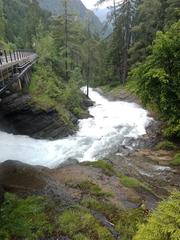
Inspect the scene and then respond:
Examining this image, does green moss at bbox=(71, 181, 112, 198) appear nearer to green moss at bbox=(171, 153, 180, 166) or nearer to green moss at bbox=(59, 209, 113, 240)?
green moss at bbox=(59, 209, 113, 240)

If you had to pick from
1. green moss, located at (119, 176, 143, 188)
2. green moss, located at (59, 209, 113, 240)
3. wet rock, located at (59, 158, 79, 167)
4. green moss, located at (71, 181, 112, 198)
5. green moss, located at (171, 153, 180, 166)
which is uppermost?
green moss, located at (59, 209, 113, 240)

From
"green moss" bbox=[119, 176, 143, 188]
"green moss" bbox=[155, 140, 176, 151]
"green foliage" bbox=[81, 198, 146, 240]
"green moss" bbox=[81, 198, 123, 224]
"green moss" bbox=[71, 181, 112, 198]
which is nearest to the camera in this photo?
"green foliage" bbox=[81, 198, 146, 240]

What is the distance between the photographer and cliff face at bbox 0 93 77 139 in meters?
24.1

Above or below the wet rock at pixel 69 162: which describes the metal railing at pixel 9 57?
above

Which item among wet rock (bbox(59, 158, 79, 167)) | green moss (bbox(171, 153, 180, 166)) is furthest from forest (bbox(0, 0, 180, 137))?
wet rock (bbox(59, 158, 79, 167))

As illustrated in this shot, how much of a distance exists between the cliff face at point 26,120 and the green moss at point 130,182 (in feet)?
32.8

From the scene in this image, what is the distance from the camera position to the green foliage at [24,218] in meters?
10.0

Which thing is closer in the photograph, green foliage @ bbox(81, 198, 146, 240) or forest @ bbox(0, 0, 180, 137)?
green foliage @ bbox(81, 198, 146, 240)

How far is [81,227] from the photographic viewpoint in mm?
10398

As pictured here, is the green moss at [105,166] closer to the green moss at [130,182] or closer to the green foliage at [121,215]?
the green moss at [130,182]

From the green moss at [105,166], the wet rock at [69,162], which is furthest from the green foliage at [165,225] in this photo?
the wet rock at [69,162]

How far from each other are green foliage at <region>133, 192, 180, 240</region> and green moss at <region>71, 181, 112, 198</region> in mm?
6618

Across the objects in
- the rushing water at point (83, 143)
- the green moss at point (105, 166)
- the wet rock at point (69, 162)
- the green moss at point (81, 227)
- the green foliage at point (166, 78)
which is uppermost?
the green foliage at point (166, 78)

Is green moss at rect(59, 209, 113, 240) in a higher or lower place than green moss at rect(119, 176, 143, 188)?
higher
